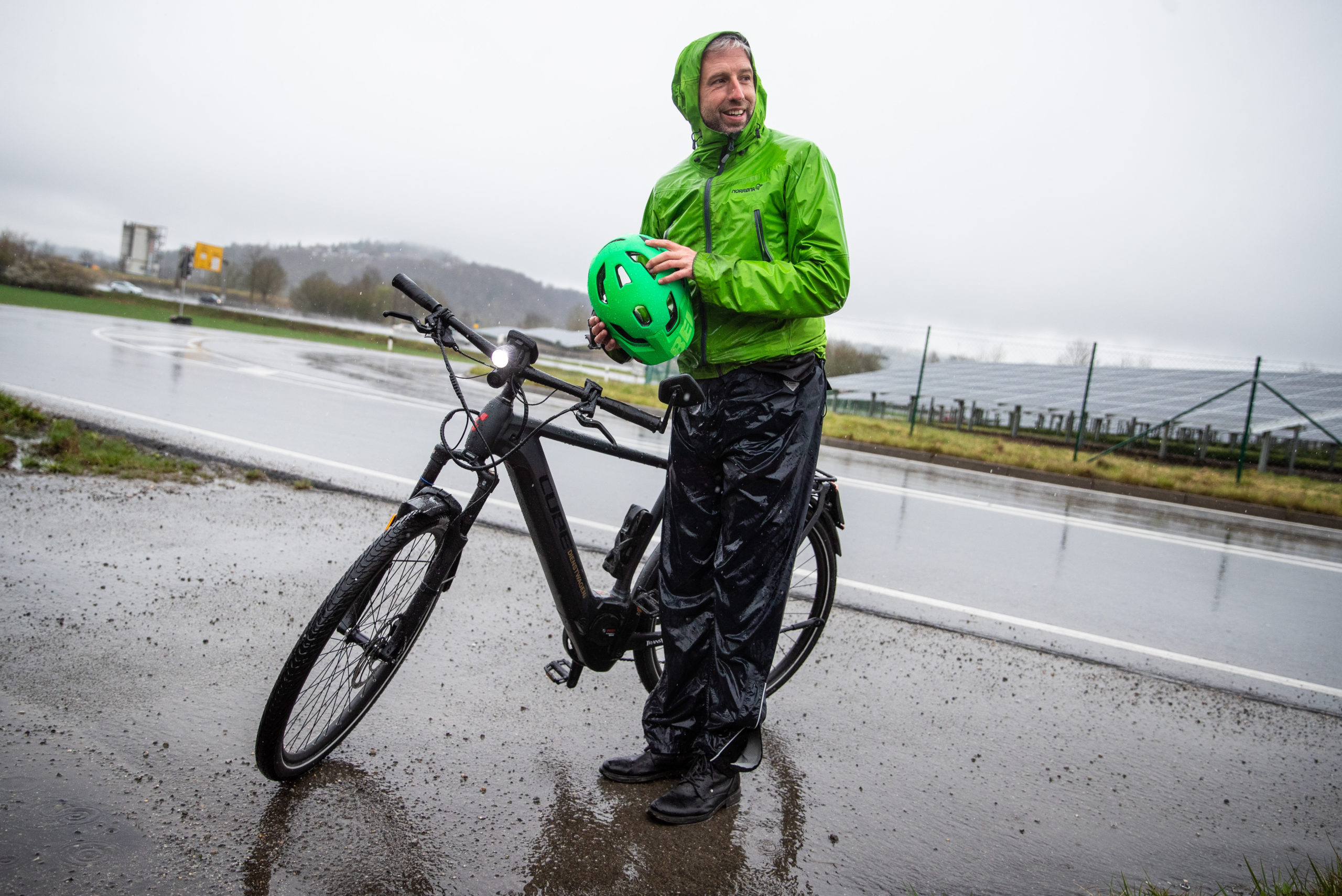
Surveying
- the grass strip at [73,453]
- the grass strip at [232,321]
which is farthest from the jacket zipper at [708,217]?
the grass strip at [232,321]

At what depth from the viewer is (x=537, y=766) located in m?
2.36

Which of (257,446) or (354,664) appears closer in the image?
(354,664)

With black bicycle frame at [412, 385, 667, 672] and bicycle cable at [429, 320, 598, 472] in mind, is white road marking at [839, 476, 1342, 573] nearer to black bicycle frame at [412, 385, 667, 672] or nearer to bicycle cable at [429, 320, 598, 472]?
black bicycle frame at [412, 385, 667, 672]

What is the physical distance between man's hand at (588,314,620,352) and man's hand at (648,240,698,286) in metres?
0.32

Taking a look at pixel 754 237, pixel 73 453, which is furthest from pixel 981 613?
pixel 73 453

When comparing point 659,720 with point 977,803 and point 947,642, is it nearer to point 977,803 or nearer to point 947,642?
point 977,803

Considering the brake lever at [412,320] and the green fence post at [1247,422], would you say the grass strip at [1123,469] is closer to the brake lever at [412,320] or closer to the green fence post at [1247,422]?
the green fence post at [1247,422]

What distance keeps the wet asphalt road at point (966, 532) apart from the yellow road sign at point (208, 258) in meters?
32.8

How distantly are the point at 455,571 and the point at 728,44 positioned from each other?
1681 millimetres

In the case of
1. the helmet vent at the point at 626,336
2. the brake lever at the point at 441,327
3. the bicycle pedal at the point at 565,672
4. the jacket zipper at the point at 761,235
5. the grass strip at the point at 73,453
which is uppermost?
the jacket zipper at the point at 761,235

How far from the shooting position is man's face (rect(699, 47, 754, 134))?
2182 millimetres

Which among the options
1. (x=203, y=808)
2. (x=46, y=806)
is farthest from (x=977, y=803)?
(x=46, y=806)

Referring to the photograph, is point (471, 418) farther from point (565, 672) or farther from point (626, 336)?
point (565, 672)

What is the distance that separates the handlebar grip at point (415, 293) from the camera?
2.20m
